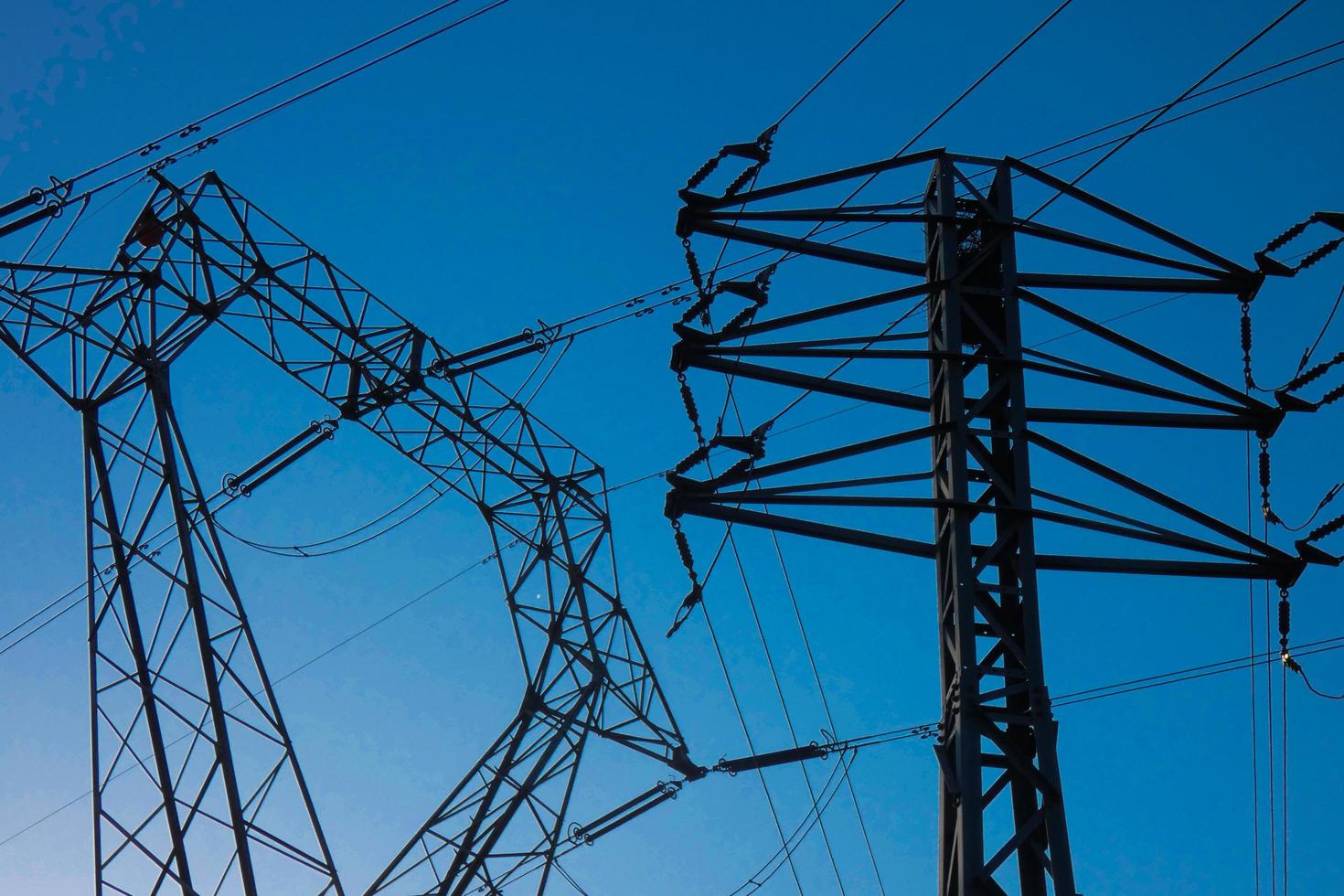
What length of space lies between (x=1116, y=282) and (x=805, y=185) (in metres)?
2.58

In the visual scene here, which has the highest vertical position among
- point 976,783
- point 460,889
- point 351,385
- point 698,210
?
point 351,385

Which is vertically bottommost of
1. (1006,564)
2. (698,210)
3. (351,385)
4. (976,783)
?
(976,783)

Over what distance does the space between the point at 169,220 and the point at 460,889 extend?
29.3 ft

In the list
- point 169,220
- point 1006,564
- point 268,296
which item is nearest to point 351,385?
point 268,296

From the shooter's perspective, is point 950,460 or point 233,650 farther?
point 233,650

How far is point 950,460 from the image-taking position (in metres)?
11.7

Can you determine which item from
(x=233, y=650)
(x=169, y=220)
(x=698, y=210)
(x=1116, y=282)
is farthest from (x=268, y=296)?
(x=1116, y=282)

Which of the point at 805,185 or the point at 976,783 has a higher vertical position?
the point at 805,185

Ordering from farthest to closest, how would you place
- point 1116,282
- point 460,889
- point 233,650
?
point 460,889 < point 233,650 < point 1116,282

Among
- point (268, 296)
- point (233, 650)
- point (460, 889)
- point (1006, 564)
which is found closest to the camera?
point (1006, 564)

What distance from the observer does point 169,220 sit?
58.7 ft

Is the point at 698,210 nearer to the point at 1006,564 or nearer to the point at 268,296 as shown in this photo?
the point at 1006,564

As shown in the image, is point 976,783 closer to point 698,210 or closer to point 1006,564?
point 1006,564

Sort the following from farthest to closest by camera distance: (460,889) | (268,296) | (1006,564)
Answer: (460,889)
(268,296)
(1006,564)
